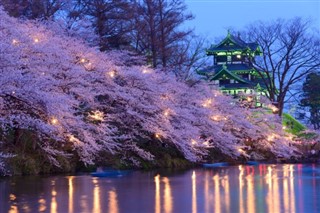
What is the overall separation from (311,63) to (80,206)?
31013 millimetres

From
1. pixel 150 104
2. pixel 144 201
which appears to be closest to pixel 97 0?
pixel 150 104

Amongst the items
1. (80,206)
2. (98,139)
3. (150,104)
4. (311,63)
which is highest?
(311,63)

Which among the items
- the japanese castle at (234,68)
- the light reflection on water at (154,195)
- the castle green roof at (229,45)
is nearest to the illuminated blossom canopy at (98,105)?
the light reflection on water at (154,195)

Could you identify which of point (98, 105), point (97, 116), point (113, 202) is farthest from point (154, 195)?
point (98, 105)

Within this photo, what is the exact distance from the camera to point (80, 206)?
984 centimetres

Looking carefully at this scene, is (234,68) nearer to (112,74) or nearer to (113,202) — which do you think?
(112,74)

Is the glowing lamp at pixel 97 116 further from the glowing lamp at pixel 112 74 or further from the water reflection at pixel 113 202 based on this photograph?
the water reflection at pixel 113 202

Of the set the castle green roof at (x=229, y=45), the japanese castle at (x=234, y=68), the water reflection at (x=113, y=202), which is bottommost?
the water reflection at (x=113, y=202)

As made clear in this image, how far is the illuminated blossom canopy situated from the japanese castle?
1259 centimetres

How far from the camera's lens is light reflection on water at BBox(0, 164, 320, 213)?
31.5 ft

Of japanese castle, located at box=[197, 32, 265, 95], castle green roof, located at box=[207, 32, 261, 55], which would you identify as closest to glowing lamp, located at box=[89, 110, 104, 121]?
japanese castle, located at box=[197, 32, 265, 95]

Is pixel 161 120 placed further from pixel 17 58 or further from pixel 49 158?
pixel 17 58

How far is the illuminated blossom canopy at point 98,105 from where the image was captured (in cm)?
1538

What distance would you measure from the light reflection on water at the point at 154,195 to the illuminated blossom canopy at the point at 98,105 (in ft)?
6.54
